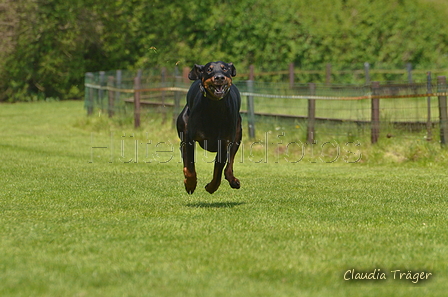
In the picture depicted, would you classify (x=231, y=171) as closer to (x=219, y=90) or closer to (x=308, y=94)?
(x=219, y=90)

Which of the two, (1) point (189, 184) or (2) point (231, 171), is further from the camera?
(2) point (231, 171)

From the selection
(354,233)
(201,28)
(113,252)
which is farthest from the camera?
(201,28)

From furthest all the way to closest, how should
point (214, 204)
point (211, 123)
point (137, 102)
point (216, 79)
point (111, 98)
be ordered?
point (111, 98) < point (137, 102) < point (214, 204) < point (211, 123) < point (216, 79)

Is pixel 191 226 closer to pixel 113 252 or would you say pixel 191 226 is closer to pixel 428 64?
pixel 113 252

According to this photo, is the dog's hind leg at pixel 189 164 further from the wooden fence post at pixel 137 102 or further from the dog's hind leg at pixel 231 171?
the wooden fence post at pixel 137 102

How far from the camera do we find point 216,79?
7738 mm

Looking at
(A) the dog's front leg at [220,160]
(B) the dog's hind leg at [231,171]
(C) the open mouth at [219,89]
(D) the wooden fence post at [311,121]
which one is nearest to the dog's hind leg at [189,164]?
(A) the dog's front leg at [220,160]

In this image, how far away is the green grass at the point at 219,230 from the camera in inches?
196

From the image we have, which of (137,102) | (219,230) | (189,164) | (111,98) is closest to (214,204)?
(189,164)

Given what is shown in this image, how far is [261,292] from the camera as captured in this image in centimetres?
472

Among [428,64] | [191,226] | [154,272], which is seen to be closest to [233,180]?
[191,226]

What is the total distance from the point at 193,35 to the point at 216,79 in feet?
82.2

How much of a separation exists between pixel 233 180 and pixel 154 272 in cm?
348

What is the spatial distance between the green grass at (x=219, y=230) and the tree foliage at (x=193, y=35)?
18.6 m
